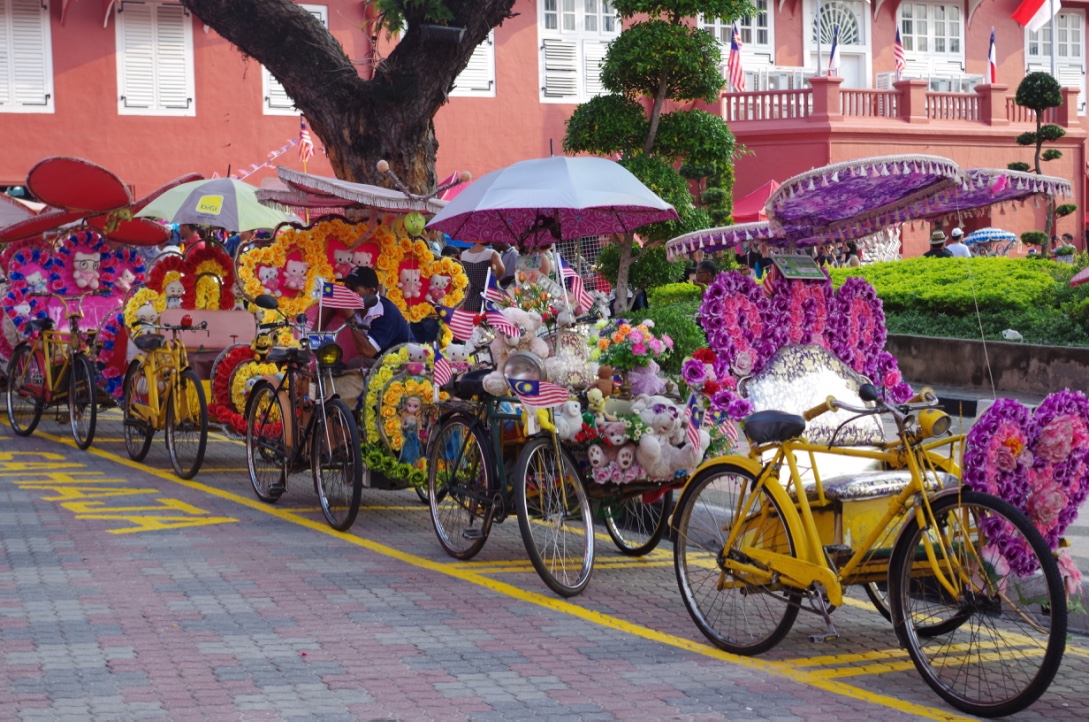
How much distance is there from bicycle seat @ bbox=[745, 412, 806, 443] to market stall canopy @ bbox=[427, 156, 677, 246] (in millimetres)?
2553

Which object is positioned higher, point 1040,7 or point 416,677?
point 1040,7

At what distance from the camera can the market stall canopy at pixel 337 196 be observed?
10273 millimetres

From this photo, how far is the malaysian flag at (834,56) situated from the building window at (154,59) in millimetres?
13000

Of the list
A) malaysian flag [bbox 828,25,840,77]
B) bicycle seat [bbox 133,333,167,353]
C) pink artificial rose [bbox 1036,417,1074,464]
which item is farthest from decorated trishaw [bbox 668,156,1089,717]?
malaysian flag [bbox 828,25,840,77]

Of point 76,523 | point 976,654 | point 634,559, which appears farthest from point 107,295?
point 976,654

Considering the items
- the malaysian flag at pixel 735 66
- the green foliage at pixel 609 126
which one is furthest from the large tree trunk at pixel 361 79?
the malaysian flag at pixel 735 66

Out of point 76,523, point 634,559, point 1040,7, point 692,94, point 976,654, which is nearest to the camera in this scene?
point 976,654

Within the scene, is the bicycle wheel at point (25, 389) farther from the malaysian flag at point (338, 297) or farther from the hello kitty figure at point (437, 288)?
the malaysian flag at point (338, 297)

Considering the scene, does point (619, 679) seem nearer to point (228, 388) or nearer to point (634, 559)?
point (634, 559)

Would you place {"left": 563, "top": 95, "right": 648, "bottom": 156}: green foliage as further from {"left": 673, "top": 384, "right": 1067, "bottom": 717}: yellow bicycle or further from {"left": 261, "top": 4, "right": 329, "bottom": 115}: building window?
{"left": 673, "top": 384, "right": 1067, "bottom": 717}: yellow bicycle

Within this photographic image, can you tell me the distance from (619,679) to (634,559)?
258cm

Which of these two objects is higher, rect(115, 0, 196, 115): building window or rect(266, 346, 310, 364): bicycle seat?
rect(115, 0, 196, 115): building window

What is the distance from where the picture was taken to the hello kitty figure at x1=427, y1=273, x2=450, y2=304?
11.2 meters

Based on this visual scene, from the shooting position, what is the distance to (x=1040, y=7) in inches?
1087
